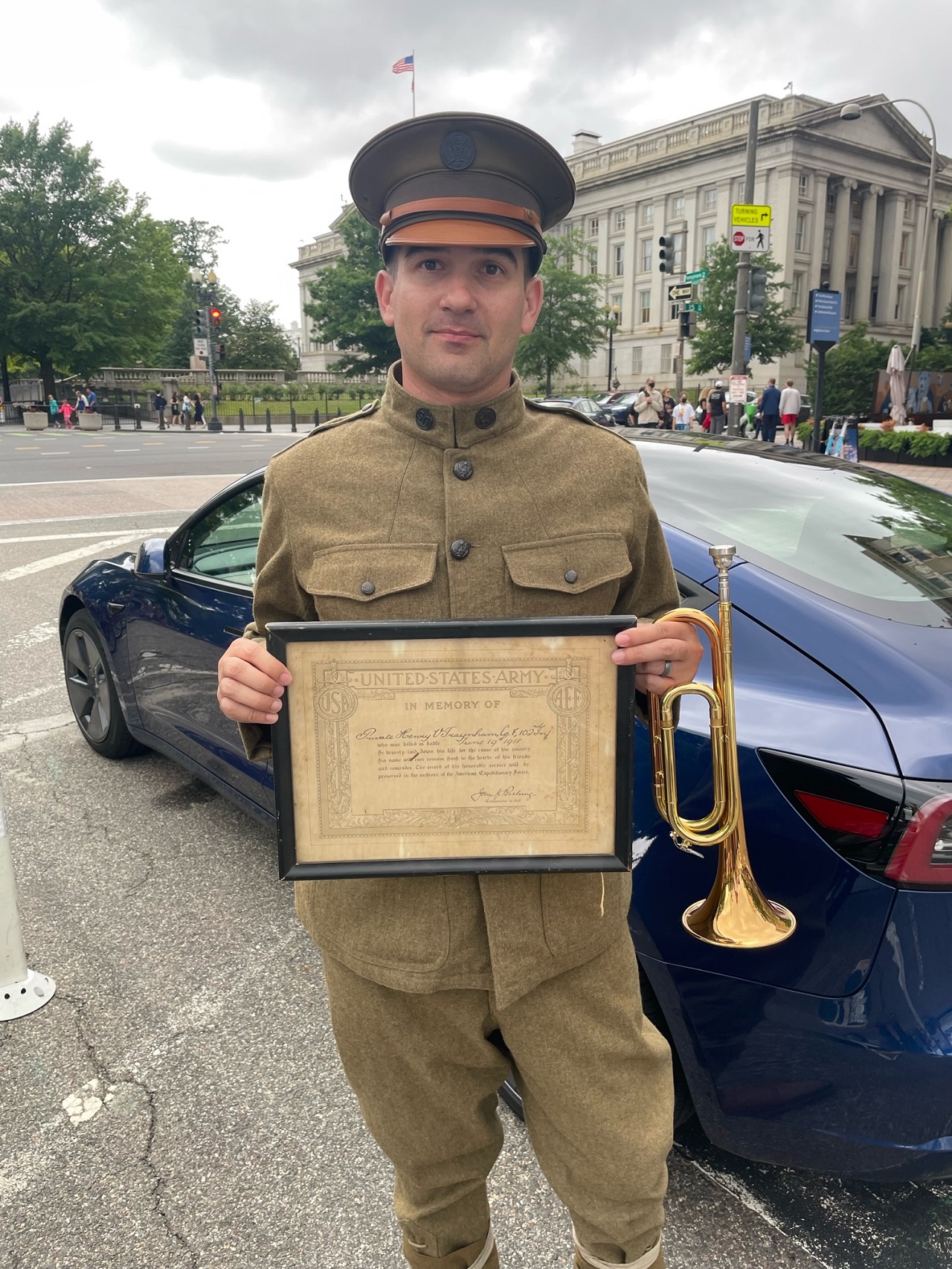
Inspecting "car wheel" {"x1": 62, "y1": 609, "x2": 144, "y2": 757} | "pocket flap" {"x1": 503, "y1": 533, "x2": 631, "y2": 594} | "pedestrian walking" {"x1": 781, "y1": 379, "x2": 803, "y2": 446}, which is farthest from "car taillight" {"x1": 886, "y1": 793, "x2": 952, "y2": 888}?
"pedestrian walking" {"x1": 781, "y1": 379, "x2": 803, "y2": 446}

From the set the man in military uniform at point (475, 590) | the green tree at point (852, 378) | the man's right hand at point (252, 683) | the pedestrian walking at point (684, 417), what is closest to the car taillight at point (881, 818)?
the man in military uniform at point (475, 590)

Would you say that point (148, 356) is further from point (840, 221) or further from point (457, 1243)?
point (457, 1243)

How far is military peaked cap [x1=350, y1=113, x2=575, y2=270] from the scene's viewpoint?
4.75 feet

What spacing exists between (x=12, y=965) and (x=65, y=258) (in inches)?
2233

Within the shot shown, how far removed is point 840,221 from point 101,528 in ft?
223

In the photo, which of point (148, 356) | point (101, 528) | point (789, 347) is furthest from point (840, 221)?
point (101, 528)

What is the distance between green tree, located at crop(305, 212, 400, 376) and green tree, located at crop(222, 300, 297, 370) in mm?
27545

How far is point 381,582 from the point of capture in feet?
4.78

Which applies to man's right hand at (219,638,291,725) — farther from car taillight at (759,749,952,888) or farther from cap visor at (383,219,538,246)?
car taillight at (759,749,952,888)

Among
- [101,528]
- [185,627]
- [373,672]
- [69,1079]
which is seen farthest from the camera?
[101,528]

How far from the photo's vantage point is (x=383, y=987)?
1523 millimetres

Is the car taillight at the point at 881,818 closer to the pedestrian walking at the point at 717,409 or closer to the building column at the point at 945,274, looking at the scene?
the pedestrian walking at the point at 717,409

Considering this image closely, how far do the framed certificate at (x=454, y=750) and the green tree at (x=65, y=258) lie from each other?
54.2 meters

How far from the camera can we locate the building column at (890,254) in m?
69.9
